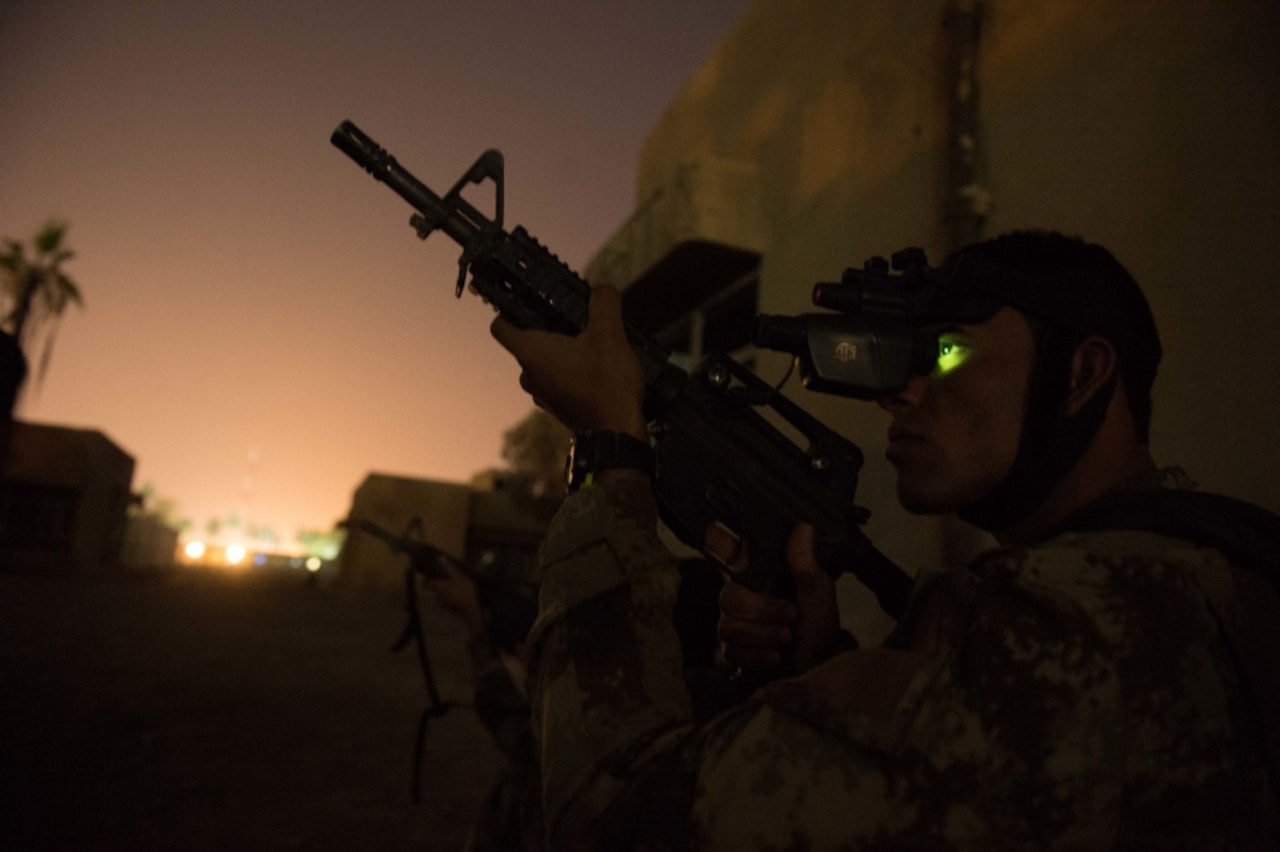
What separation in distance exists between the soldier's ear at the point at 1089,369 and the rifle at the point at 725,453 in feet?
2.11

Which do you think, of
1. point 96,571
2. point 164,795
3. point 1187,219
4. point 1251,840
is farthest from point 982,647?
point 96,571

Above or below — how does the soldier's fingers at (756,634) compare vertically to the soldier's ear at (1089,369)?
below

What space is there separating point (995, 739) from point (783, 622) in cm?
83

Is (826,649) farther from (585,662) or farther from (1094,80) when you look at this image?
(1094,80)

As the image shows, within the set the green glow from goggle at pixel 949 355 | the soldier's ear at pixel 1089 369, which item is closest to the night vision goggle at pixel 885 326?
the green glow from goggle at pixel 949 355

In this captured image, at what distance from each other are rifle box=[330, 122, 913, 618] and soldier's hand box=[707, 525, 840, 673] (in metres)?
0.06

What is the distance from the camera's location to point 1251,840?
33.0 inches

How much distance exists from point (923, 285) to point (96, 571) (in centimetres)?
2887

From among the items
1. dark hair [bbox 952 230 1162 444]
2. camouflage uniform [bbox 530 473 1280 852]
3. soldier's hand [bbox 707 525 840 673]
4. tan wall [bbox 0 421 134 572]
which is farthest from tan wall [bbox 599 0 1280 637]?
tan wall [bbox 0 421 134 572]

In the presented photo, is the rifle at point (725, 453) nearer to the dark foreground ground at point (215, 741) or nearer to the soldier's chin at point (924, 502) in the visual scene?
the soldier's chin at point (924, 502)

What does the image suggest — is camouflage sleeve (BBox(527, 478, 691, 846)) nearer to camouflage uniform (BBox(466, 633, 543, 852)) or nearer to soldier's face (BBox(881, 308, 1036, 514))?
soldier's face (BBox(881, 308, 1036, 514))

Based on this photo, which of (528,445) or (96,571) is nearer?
(96,571)

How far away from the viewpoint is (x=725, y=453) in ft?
6.15

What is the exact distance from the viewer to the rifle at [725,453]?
1768 mm
